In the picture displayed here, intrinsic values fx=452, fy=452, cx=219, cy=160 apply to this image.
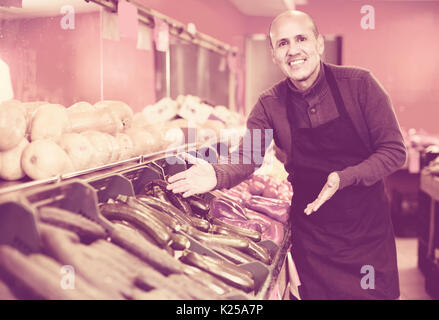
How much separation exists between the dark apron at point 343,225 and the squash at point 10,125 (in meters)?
1.39

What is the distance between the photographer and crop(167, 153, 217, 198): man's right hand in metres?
2.21

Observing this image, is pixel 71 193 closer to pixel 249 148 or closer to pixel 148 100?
pixel 249 148

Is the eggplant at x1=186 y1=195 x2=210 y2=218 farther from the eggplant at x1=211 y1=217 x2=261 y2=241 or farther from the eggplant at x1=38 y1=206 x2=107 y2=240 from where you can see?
the eggplant at x1=38 y1=206 x2=107 y2=240

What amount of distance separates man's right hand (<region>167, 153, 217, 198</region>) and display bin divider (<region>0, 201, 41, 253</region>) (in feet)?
3.31

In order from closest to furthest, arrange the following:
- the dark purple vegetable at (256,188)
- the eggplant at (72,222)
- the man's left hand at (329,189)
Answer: the eggplant at (72,222), the man's left hand at (329,189), the dark purple vegetable at (256,188)

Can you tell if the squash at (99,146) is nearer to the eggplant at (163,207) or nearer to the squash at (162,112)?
the eggplant at (163,207)

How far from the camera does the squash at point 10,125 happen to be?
167cm

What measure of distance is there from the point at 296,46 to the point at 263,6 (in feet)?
21.0

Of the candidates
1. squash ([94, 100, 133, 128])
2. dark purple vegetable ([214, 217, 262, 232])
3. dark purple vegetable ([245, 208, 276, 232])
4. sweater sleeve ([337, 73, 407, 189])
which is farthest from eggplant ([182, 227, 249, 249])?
squash ([94, 100, 133, 128])

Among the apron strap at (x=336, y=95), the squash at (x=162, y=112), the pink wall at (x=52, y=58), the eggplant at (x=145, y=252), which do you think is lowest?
the eggplant at (x=145, y=252)

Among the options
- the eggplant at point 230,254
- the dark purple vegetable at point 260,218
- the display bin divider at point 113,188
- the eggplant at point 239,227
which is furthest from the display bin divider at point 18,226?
the dark purple vegetable at point 260,218

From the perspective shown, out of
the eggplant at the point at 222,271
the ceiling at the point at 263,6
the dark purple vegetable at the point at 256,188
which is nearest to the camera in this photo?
the eggplant at the point at 222,271

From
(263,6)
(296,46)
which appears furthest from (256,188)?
(263,6)
